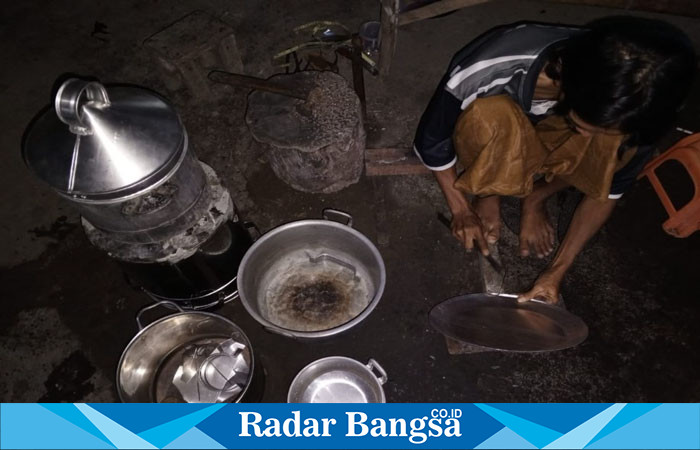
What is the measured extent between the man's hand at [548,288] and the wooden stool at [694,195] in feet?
3.46

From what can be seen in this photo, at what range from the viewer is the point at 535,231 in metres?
2.85

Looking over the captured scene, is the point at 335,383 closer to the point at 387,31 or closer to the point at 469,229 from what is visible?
the point at 469,229

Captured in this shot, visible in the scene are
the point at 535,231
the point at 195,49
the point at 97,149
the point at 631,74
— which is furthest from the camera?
the point at 195,49

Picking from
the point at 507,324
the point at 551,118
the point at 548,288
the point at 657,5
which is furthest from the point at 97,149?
the point at 657,5

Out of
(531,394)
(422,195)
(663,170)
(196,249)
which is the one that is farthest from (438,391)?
(663,170)

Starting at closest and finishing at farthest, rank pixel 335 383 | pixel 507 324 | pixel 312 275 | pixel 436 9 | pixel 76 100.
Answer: pixel 76 100, pixel 507 324, pixel 335 383, pixel 312 275, pixel 436 9

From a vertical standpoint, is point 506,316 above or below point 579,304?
above

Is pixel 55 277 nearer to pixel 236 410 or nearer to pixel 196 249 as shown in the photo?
pixel 196 249

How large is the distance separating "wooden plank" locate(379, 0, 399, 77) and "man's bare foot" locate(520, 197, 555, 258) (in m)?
1.63

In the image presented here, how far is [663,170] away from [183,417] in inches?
144

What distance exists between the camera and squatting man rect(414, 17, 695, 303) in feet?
5.14

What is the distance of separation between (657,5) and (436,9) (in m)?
2.63

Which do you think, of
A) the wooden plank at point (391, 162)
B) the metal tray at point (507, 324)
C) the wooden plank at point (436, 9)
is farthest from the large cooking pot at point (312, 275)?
the wooden plank at point (436, 9)

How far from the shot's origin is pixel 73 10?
4688 millimetres
